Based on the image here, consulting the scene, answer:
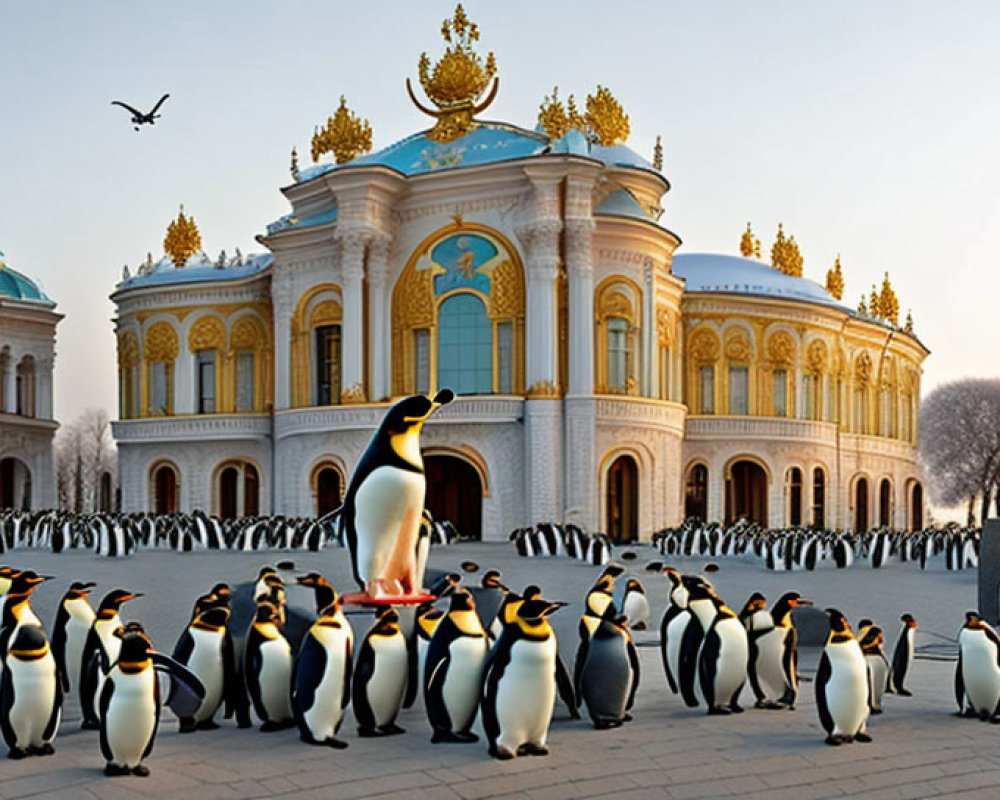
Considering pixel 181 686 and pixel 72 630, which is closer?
pixel 181 686

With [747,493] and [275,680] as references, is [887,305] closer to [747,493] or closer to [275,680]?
[747,493]

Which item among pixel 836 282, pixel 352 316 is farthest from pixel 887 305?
pixel 352 316

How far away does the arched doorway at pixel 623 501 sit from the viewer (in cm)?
3453

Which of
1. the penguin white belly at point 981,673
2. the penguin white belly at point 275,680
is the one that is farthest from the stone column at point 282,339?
the penguin white belly at point 981,673

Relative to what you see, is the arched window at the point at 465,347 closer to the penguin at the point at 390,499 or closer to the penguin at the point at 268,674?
the penguin at the point at 390,499

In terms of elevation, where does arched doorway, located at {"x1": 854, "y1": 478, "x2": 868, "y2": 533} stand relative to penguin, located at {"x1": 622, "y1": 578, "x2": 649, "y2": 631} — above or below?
below

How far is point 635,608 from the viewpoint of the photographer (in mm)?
16781

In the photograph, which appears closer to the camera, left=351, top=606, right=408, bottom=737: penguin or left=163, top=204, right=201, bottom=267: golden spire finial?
left=351, top=606, right=408, bottom=737: penguin

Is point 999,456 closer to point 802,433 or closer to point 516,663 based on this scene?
point 802,433

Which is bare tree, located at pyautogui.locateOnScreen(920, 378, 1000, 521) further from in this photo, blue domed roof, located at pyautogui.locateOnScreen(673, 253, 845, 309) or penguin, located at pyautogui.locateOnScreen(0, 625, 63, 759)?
penguin, located at pyautogui.locateOnScreen(0, 625, 63, 759)

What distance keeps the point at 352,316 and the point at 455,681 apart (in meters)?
25.9

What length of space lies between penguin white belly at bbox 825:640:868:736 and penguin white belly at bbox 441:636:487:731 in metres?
2.92

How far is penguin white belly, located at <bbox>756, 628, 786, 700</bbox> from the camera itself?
11.4 metres

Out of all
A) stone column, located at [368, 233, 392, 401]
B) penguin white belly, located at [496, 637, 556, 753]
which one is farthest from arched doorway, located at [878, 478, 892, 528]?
penguin white belly, located at [496, 637, 556, 753]
